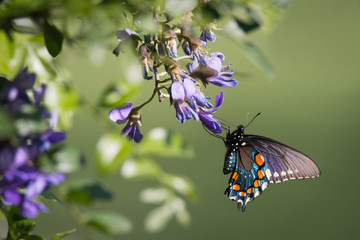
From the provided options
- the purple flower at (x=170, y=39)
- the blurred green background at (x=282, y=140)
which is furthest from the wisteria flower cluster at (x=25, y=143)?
the blurred green background at (x=282, y=140)

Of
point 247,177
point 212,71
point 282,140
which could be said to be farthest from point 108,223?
point 282,140

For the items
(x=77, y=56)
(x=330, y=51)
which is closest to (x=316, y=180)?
(x=330, y=51)

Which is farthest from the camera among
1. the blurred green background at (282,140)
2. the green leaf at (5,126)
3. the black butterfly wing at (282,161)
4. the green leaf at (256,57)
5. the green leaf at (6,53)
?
the blurred green background at (282,140)

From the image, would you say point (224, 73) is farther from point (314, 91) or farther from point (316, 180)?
point (314, 91)

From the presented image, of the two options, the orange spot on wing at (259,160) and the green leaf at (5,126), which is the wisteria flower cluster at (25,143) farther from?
the orange spot on wing at (259,160)

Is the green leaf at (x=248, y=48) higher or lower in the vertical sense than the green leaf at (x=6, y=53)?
higher

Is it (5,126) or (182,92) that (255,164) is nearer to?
(182,92)

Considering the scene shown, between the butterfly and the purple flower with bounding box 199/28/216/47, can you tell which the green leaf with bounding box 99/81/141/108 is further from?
the butterfly
